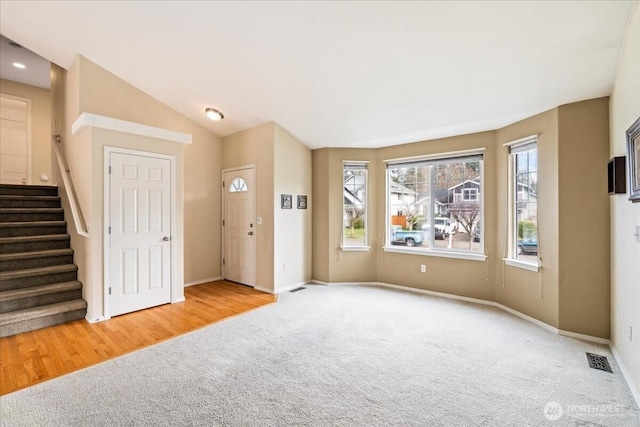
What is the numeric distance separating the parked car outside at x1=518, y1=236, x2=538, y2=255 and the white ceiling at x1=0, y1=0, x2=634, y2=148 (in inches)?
59.1

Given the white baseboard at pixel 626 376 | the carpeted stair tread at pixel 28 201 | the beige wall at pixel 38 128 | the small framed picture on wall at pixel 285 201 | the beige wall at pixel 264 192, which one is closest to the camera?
the white baseboard at pixel 626 376

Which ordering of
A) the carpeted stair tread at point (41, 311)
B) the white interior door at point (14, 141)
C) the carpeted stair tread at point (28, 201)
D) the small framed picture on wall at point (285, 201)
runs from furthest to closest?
the white interior door at point (14, 141)
the small framed picture on wall at point (285, 201)
the carpeted stair tread at point (28, 201)
the carpeted stair tread at point (41, 311)

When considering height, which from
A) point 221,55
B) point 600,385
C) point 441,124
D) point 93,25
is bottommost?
point 600,385

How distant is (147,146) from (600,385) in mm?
5145

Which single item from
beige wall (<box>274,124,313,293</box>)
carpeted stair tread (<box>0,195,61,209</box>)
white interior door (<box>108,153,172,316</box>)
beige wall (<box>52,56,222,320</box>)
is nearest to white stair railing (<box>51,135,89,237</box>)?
beige wall (<box>52,56,222,320</box>)

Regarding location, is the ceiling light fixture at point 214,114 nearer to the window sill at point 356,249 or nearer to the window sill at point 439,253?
the window sill at point 356,249

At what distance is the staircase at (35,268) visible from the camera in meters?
3.26

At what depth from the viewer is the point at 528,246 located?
368 cm

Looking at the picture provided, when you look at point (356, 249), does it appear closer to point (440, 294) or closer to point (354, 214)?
point (354, 214)

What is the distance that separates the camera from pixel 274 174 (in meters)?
4.56

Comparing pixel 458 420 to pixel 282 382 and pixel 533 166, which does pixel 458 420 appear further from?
pixel 533 166

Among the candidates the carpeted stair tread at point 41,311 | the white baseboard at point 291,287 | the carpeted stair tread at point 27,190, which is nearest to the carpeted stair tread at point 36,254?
the carpeted stair tread at point 41,311

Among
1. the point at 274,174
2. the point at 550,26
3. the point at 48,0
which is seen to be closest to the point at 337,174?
the point at 274,174

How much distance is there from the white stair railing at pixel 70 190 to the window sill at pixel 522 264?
518 cm
